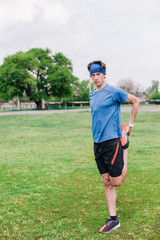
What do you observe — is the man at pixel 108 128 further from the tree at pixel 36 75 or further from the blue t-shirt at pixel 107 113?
the tree at pixel 36 75

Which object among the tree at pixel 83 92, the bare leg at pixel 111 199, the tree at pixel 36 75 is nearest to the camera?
the bare leg at pixel 111 199

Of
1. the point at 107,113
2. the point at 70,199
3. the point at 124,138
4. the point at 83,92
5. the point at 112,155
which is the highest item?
the point at 83,92

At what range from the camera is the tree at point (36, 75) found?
52.2m

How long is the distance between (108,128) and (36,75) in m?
54.3

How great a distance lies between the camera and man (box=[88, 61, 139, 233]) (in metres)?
3.45

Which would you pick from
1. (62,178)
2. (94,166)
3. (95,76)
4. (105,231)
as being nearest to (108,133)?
(95,76)

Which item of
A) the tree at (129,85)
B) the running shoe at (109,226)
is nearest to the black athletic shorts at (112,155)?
the running shoe at (109,226)

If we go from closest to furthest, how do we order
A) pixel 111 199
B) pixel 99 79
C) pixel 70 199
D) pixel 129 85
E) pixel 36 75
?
pixel 99 79 → pixel 111 199 → pixel 70 199 → pixel 36 75 → pixel 129 85

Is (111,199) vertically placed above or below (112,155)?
below

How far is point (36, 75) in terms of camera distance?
5609 centimetres

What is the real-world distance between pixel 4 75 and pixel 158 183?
A: 5084 cm

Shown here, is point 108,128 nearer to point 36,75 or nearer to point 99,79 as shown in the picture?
point 99,79

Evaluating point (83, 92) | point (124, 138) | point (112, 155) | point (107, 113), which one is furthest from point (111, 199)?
point (83, 92)

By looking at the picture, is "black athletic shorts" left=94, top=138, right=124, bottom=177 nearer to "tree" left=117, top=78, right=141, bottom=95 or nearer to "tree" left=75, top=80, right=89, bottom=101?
"tree" left=75, top=80, right=89, bottom=101
